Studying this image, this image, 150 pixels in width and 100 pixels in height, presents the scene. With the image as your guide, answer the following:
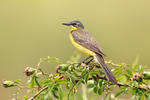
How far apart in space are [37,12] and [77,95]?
26.2 ft

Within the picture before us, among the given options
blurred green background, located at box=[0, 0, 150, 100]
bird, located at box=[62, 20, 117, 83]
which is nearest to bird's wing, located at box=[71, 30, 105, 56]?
bird, located at box=[62, 20, 117, 83]

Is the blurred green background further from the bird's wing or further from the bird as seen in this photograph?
the bird's wing

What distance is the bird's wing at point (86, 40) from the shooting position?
4.31 meters

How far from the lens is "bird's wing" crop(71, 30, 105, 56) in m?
4.31

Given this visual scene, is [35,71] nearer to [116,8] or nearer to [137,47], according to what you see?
[137,47]

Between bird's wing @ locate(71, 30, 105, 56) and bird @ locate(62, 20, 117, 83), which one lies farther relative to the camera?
bird's wing @ locate(71, 30, 105, 56)

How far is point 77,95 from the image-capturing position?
2762mm

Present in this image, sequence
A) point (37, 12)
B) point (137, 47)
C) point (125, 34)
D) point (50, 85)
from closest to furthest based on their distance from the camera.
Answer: point (50, 85) → point (137, 47) → point (125, 34) → point (37, 12)

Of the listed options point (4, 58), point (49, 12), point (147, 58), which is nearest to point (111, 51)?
point (147, 58)

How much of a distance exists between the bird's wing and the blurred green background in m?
1.90

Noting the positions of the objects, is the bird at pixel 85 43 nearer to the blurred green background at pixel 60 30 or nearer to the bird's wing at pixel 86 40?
the bird's wing at pixel 86 40

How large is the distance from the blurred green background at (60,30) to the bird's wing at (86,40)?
1.90 metres

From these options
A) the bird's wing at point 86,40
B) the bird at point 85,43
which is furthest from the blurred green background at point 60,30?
the bird's wing at point 86,40

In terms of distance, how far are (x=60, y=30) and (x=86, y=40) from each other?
472 cm
